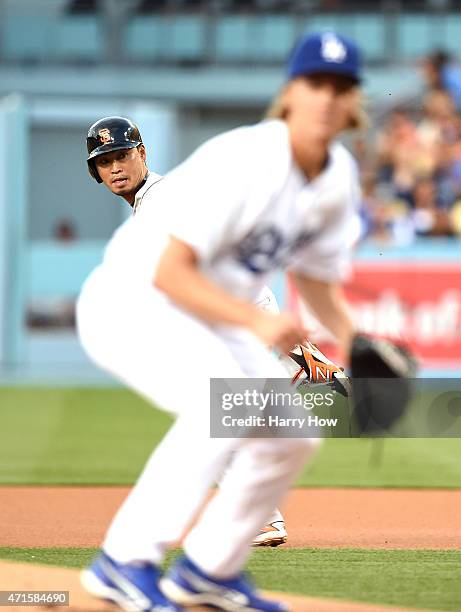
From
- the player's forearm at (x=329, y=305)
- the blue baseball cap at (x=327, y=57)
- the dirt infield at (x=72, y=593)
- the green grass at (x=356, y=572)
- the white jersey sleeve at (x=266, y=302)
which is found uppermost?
the blue baseball cap at (x=327, y=57)

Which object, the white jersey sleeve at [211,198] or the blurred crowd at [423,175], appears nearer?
the white jersey sleeve at [211,198]

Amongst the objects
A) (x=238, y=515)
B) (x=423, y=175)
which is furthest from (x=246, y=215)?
(x=423, y=175)

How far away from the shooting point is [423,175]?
15.9 metres

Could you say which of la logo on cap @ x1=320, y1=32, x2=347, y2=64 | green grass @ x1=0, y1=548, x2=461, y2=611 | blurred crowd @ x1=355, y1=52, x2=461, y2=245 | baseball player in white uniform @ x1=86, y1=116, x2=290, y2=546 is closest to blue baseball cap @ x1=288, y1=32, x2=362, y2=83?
la logo on cap @ x1=320, y1=32, x2=347, y2=64

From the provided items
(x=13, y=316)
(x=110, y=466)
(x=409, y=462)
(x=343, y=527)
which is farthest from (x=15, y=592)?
(x=13, y=316)

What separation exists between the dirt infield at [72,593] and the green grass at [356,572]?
0.19 meters

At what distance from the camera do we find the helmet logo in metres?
5.96

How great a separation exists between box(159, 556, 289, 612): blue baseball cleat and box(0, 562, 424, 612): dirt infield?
5.5 inches

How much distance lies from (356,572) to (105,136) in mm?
2104

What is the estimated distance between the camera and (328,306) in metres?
4.46

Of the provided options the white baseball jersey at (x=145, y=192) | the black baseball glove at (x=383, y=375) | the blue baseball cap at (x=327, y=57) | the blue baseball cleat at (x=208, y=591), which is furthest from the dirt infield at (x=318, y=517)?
the blue baseball cap at (x=327, y=57)

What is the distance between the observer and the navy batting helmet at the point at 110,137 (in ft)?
19.6

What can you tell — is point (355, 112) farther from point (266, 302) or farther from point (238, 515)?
point (266, 302)

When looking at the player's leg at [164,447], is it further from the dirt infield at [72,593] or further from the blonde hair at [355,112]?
the blonde hair at [355,112]
